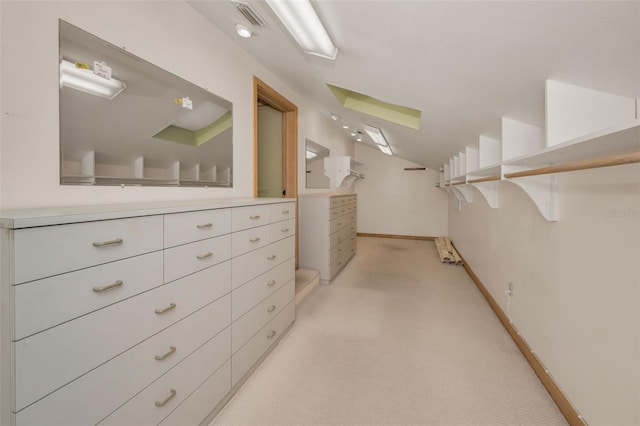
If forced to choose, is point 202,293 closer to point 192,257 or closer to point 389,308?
point 192,257

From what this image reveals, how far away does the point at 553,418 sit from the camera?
143 centimetres

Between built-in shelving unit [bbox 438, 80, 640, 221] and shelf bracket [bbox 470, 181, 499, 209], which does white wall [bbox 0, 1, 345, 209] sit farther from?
shelf bracket [bbox 470, 181, 499, 209]

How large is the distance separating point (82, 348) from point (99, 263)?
0.28 metres

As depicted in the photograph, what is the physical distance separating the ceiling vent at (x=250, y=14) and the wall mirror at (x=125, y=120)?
0.61 metres

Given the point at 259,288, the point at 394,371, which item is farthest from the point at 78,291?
the point at 394,371

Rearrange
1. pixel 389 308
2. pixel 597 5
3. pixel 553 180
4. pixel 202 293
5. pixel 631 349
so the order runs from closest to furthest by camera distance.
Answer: pixel 597 5, pixel 631 349, pixel 202 293, pixel 553 180, pixel 389 308

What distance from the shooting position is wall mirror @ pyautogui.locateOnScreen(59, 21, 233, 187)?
1.23 meters

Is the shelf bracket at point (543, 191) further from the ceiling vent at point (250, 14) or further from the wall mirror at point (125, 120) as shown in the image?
the wall mirror at point (125, 120)

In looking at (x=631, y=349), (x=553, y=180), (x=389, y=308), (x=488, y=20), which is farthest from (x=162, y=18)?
(x=389, y=308)

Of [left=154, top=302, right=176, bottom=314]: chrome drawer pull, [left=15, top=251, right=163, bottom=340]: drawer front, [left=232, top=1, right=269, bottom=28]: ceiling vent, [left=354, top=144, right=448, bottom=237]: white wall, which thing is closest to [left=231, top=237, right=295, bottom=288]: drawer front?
[left=154, top=302, right=176, bottom=314]: chrome drawer pull

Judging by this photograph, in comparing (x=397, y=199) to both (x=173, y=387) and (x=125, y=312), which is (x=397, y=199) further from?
(x=125, y=312)

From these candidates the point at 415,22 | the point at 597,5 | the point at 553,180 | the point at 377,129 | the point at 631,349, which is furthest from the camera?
the point at 377,129

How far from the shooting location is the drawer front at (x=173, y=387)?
3.37 ft

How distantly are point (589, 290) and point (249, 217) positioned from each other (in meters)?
1.91
